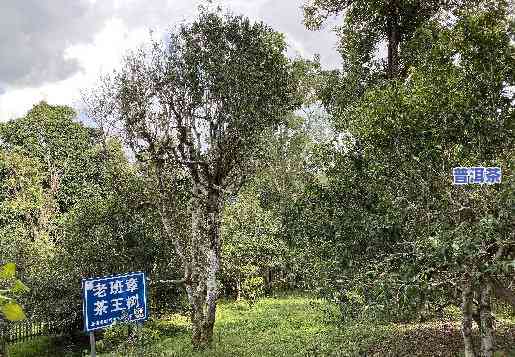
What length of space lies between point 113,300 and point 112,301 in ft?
0.08

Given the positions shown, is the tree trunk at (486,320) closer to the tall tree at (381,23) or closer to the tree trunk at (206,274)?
the tall tree at (381,23)

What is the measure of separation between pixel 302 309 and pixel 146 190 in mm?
8596

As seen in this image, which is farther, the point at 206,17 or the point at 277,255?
the point at 277,255

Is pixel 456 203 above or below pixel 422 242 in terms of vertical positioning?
above

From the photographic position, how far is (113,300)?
863cm

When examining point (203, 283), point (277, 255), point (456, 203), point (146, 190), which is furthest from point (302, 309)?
point (456, 203)

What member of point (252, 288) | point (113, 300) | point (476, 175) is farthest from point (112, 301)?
point (252, 288)

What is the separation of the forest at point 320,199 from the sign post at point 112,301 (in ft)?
2.29

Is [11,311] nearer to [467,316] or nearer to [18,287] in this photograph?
[18,287]

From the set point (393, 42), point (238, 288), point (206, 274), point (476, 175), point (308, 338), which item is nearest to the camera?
Result: point (476, 175)

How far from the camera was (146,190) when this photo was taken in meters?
15.4

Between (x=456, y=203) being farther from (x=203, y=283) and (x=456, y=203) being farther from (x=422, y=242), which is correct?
(x=203, y=283)

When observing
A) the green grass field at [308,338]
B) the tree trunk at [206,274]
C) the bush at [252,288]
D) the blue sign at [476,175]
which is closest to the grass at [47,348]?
the green grass field at [308,338]

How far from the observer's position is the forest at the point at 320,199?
6891mm
